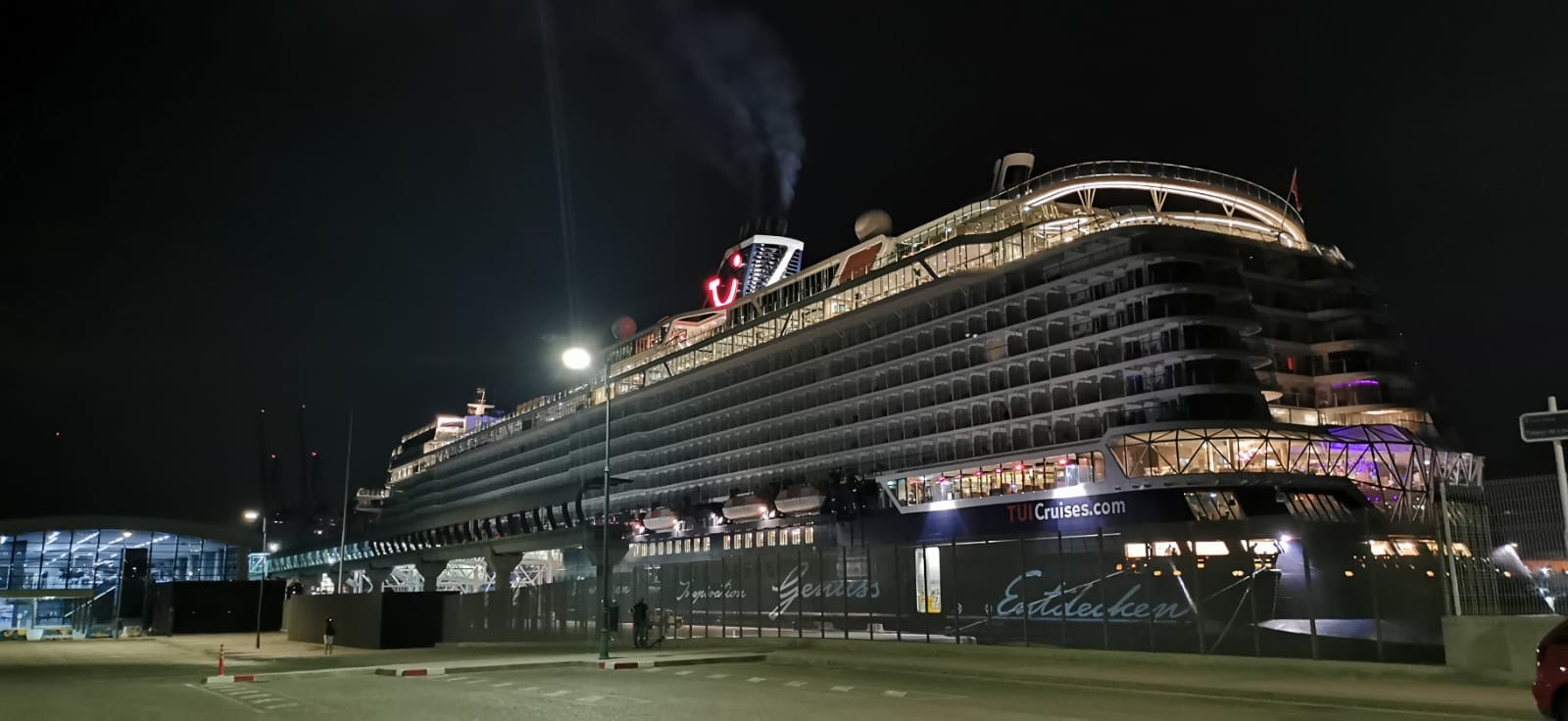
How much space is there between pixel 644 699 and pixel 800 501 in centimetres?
4583

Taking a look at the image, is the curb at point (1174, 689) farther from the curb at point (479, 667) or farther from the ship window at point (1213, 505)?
the ship window at point (1213, 505)

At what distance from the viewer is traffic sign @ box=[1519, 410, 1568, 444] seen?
1591 centimetres

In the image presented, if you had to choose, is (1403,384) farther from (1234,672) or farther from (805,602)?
(1234,672)

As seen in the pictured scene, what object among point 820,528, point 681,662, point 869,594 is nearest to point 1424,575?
point 869,594

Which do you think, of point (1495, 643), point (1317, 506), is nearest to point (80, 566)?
point (1317, 506)

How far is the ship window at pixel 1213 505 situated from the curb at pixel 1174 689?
23933mm

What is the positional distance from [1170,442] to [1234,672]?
2683cm

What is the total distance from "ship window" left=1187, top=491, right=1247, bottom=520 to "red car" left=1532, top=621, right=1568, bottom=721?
32754 millimetres

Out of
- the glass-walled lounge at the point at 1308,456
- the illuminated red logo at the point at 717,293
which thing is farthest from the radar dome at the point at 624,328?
the glass-walled lounge at the point at 1308,456

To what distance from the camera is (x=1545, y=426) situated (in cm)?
1602

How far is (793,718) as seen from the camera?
1417cm

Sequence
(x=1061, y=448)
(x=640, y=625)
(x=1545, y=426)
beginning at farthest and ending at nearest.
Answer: (x=1061, y=448) → (x=640, y=625) → (x=1545, y=426)

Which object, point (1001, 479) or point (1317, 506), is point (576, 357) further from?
point (1317, 506)

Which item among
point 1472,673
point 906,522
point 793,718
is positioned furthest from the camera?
point 906,522
